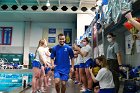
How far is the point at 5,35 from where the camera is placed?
22156mm

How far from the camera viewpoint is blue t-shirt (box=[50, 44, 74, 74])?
5354mm

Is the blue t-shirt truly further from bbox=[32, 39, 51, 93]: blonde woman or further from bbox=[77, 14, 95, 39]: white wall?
bbox=[77, 14, 95, 39]: white wall

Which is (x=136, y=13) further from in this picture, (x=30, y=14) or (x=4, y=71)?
(x=30, y=14)

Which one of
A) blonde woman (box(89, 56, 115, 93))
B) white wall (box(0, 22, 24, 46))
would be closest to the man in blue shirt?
blonde woman (box(89, 56, 115, 93))

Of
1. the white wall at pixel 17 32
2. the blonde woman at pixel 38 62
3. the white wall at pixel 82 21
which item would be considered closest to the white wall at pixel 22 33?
the white wall at pixel 17 32

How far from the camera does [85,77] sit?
7.49 metres

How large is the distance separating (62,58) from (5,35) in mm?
17694

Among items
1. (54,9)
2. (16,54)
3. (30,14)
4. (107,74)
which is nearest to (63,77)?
(107,74)

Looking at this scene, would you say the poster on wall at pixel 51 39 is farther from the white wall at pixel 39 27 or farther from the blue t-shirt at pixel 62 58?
the blue t-shirt at pixel 62 58

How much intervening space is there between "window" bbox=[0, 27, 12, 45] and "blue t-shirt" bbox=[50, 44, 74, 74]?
17401mm

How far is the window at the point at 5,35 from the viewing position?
22.0m

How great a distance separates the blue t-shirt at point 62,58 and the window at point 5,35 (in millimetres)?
17401

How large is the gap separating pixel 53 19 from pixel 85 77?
46.8 ft

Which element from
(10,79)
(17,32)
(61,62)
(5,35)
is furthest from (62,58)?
(5,35)
